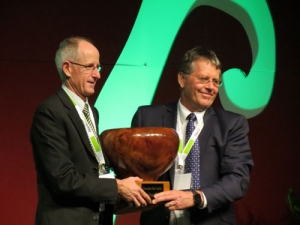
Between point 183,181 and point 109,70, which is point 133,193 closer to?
point 183,181

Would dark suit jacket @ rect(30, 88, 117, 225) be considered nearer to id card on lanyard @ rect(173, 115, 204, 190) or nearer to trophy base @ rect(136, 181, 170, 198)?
trophy base @ rect(136, 181, 170, 198)

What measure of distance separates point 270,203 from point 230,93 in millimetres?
861

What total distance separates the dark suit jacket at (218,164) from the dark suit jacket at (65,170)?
1.30 ft

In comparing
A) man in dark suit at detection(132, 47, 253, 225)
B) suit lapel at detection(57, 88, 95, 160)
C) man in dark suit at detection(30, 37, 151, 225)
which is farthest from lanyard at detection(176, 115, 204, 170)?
suit lapel at detection(57, 88, 95, 160)

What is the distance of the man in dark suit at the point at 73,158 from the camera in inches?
69.2

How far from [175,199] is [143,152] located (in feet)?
0.76

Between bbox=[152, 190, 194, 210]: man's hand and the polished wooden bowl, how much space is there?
100mm

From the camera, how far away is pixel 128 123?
3.15 metres

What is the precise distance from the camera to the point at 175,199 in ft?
6.23

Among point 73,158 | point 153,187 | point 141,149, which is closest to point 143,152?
point 141,149

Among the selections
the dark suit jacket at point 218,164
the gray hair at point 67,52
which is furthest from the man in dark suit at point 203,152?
the gray hair at point 67,52

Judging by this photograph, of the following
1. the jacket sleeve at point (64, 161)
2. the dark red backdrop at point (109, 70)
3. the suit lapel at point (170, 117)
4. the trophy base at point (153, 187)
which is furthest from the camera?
the dark red backdrop at point (109, 70)

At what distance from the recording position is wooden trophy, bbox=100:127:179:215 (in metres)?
1.83

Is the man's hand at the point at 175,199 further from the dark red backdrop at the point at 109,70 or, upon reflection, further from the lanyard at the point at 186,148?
the dark red backdrop at the point at 109,70
